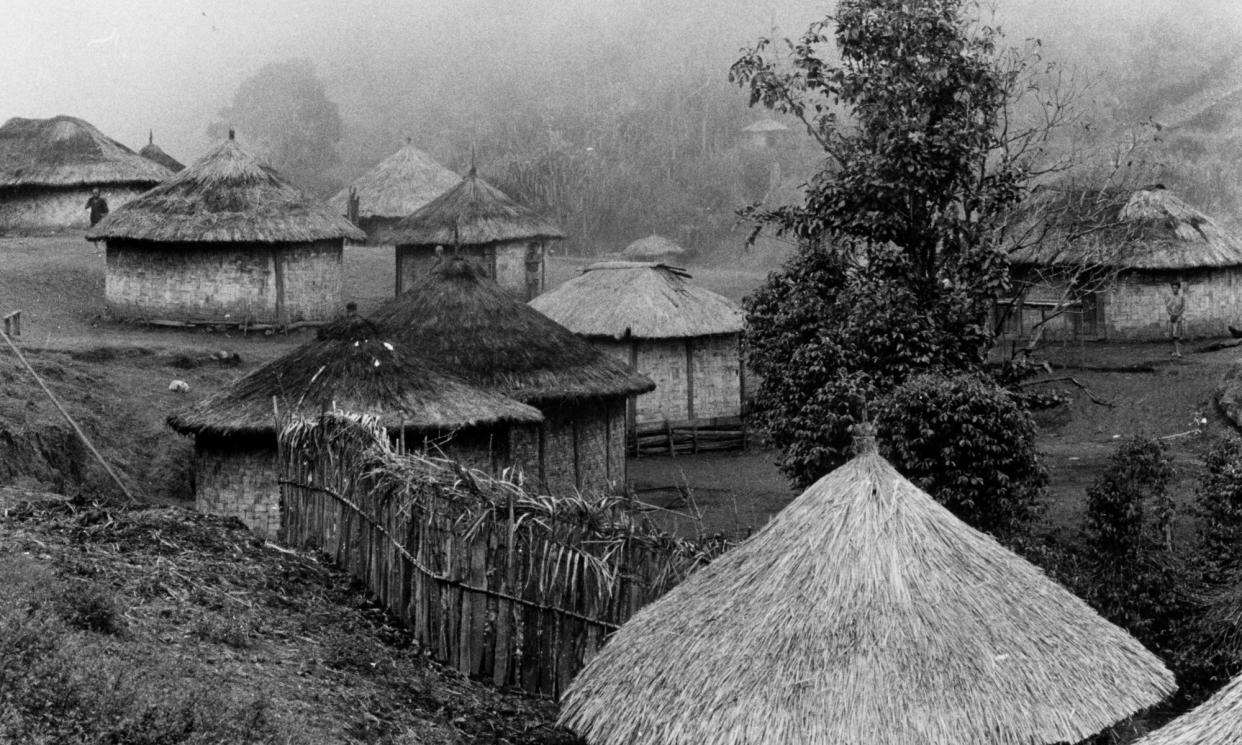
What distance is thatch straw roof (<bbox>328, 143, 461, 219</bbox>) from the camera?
43.8 m

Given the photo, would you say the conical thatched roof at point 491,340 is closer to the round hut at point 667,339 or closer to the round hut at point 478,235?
the round hut at point 667,339

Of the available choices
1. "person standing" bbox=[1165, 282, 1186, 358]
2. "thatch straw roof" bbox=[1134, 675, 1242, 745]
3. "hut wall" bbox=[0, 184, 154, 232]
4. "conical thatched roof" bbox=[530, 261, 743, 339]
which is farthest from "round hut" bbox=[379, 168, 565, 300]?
"thatch straw roof" bbox=[1134, 675, 1242, 745]

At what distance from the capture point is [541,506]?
11148mm

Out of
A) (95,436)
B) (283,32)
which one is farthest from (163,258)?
(283,32)

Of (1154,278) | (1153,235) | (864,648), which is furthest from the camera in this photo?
(1154,278)

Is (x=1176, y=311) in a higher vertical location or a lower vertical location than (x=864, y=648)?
higher

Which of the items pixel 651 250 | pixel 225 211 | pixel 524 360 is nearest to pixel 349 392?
pixel 524 360

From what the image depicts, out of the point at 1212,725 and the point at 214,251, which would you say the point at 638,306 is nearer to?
the point at 214,251

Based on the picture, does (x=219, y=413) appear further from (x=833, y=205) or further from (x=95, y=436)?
(x=833, y=205)

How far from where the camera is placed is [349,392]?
17.3 m

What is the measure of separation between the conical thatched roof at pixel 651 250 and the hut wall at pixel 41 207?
15056mm

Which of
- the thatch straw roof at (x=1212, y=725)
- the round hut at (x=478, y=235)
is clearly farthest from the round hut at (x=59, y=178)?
the thatch straw roof at (x=1212, y=725)

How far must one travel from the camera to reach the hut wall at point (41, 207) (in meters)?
37.9

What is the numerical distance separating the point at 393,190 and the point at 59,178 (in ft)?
31.6
